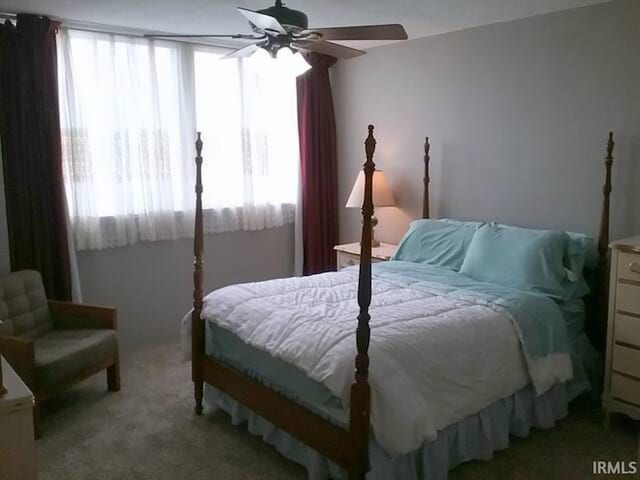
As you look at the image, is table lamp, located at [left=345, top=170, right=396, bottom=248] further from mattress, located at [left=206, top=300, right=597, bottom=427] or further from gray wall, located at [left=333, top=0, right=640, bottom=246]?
mattress, located at [left=206, top=300, right=597, bottom=427]

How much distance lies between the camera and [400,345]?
2.38 metres

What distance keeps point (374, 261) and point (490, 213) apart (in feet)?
3.15

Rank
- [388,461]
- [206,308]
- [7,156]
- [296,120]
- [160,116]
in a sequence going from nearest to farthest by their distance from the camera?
[388,461]
[206,308]
[7,156]
[160,116]
[296,120]

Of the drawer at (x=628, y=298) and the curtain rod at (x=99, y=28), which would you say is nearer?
the drawer at (x=628, y=298)

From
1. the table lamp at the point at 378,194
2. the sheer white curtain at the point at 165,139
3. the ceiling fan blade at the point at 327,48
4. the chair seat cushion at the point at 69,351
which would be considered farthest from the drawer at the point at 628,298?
the chair seat cushion at the point at 69,351

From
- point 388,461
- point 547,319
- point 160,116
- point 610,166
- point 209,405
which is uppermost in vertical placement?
point 160,116

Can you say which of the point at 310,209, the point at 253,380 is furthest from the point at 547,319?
the point at 310,209

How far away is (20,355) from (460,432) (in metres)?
2.26

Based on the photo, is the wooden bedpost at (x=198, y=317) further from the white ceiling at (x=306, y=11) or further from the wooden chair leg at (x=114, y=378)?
the white ceiling at (x=306, y=11)

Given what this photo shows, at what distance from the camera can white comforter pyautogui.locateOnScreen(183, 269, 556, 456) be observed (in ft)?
7.29

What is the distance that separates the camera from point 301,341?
246 cm

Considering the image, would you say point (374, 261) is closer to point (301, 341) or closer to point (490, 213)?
point (490, 213)

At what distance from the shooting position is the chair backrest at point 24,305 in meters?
3.29

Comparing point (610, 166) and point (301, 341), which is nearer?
point (301, 341)
